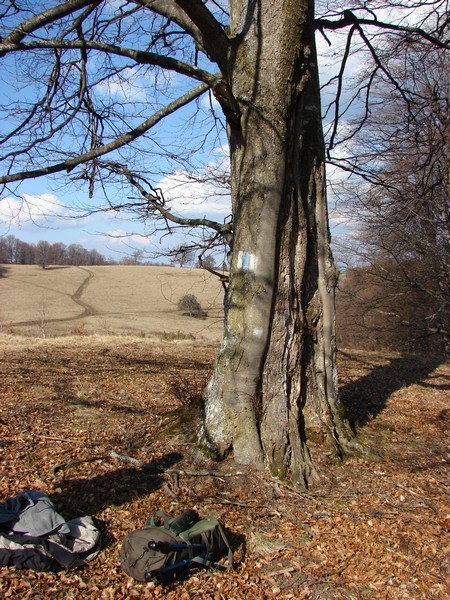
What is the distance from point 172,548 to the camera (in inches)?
119

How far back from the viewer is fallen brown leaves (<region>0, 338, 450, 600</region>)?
121 inches

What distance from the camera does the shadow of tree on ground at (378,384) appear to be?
22.4 feet

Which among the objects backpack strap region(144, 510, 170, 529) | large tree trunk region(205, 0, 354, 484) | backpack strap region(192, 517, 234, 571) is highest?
large tree trunk region(205, 0, 354, 484)

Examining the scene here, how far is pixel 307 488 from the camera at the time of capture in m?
4.31

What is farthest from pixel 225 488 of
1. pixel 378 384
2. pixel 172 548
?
pixel 378 384

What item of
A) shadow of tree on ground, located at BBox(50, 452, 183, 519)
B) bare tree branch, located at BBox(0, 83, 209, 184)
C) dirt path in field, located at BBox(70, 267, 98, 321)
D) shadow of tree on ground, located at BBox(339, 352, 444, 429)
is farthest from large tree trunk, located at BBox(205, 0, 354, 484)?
dirt path in field, located at BBox(70, 267, 98, 321)

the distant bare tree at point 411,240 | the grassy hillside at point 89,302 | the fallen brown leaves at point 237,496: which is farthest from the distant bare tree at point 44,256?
the fallen brown leaves at point 237,496

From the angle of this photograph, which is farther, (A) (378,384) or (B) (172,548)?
(A) (378,384)

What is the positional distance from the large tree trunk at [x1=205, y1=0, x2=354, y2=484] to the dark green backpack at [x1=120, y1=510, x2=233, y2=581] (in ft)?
3.82

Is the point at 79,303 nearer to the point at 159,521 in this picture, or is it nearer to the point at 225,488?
the point at 225,488

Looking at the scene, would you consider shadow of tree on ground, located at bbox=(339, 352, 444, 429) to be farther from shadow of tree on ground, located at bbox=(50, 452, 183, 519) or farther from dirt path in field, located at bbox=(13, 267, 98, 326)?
dirt path in field, located at bbox=(13, 267, 98, 326)

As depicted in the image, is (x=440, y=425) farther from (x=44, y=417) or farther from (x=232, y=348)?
(x=44, y=417)

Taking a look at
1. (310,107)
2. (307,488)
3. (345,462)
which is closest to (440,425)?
(345,462)

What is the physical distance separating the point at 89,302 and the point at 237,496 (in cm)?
4212
